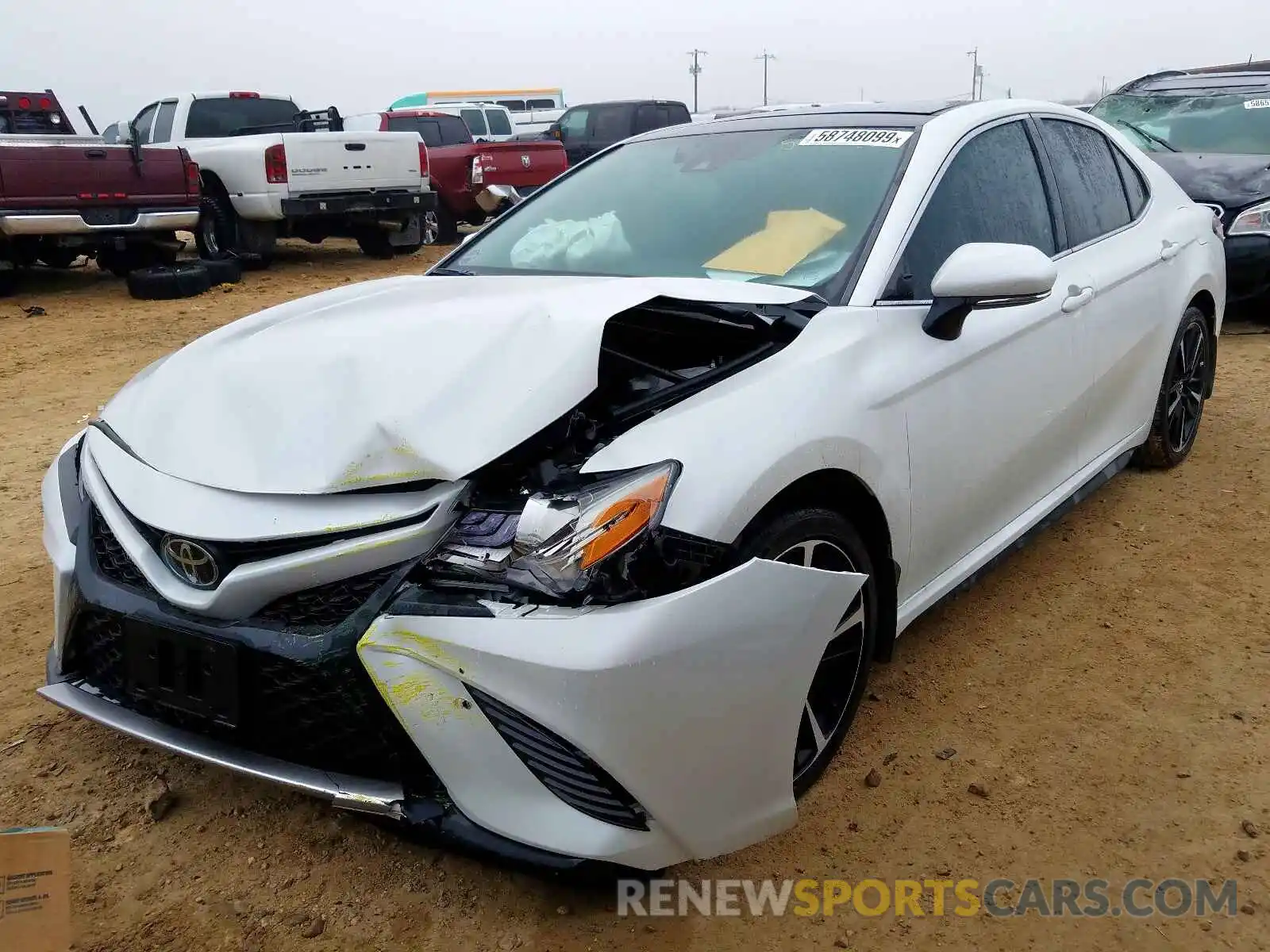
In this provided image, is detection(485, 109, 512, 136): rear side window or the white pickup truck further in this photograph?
detection(485, 109, 512, 136): rear side window

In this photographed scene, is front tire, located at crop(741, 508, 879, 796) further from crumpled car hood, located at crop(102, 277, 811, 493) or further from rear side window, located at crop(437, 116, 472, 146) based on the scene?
rear side window, located at crop(437, 116, 472, 146)

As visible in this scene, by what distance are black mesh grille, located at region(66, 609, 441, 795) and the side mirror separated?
65.0 inches

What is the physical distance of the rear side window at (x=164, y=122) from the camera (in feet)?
37.8

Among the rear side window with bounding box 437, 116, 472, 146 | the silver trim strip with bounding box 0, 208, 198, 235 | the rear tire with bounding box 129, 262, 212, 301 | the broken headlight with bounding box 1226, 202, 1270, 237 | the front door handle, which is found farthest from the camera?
the rear side window with bounding box 437, 116, 472, 146

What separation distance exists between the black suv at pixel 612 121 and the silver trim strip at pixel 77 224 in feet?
30.3

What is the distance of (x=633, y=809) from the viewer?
1.88m

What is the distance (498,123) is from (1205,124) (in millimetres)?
13429

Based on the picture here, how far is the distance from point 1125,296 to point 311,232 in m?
9.76

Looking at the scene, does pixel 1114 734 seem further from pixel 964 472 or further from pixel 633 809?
pixel 633 809

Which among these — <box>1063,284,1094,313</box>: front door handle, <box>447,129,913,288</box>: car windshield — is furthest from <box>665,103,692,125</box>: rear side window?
<box>1063,284,1094,313</box>: front door handle

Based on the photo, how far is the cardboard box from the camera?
149 cm

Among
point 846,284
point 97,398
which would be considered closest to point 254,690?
point 846,284

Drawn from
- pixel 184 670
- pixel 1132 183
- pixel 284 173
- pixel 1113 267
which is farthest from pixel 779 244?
pixel 284 173

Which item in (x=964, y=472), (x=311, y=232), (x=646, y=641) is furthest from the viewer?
(x=311, y=232)
